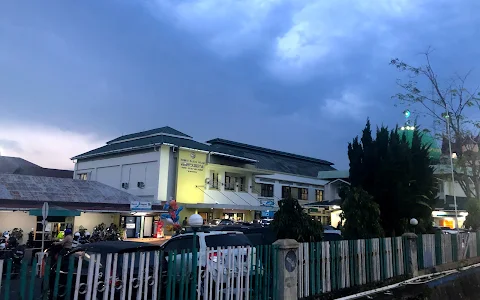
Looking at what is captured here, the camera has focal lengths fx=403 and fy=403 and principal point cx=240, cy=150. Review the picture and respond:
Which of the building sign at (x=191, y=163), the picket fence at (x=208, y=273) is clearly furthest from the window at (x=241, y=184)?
the picket fence at (x=208, y=273)

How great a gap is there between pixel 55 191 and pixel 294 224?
21782mm

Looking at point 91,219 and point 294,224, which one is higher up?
point 294,224

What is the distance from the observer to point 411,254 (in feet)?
46.5

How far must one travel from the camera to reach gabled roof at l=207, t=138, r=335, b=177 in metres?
50.5

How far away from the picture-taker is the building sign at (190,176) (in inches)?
1508

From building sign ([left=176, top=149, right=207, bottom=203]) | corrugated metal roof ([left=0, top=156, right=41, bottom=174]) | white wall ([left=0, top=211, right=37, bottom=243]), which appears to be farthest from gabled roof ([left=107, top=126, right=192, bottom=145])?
corrugated metal roof ([left=0, top=156, right=41, bottom=174])

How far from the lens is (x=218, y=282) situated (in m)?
7.86

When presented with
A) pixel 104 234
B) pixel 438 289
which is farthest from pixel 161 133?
pixel 438 289

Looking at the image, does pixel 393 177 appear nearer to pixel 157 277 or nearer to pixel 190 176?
pixel 157 277

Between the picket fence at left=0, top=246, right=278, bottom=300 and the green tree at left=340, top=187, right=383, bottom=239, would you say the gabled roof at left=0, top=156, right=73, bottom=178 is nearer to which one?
the green tree at left=340, top=187, right=383, bottom=239

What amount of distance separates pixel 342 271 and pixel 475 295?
378 centimetres

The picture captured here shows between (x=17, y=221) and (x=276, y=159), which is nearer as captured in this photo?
(x=17, y=221)

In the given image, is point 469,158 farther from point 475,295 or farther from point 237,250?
point 237,250

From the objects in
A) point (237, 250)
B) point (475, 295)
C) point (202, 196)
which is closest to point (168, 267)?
point (237, 250)
